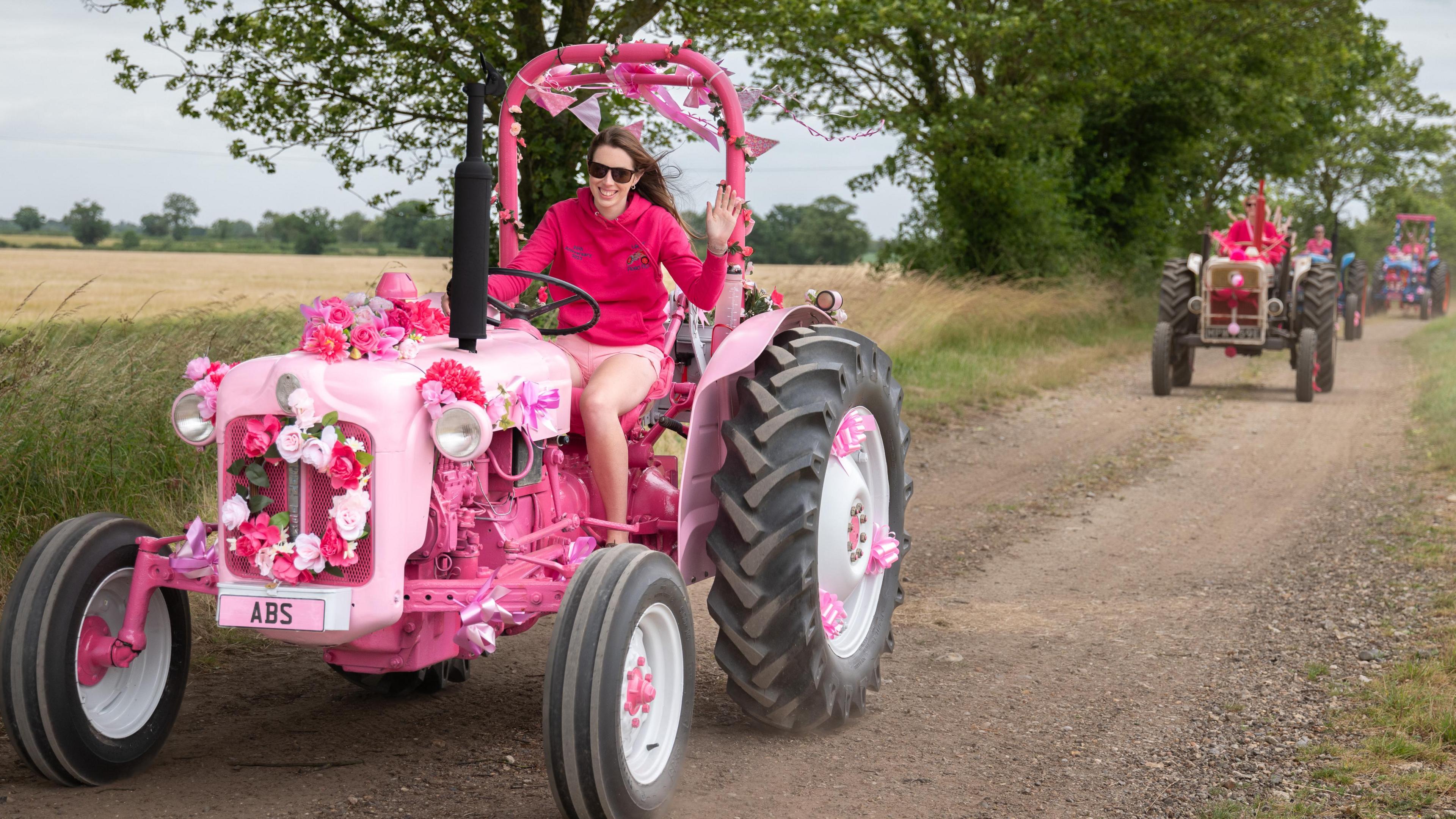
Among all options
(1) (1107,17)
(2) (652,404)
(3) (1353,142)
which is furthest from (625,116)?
(3) (1353,142)

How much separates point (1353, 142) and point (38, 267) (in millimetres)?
36583

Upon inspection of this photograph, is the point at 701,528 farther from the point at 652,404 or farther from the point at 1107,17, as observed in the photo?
the point at 1107,17

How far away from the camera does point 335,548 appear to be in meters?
3.14

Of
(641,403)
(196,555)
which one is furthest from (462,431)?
(641,403)

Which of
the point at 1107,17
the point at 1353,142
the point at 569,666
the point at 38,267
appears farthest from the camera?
the point at 1353,142

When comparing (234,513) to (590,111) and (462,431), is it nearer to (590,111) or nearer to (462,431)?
(462,431)

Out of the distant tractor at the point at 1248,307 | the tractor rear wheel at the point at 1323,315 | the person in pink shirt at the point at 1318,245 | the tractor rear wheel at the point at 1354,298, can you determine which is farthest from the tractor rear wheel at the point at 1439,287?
the tractor rear wheel at the point at 1323,315

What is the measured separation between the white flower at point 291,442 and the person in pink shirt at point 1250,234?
12971 millimetres

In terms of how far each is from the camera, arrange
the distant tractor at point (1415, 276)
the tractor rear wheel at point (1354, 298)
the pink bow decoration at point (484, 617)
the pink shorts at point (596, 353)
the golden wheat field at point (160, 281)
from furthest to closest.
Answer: the distant tractor at point (1415, 276) → the tractor rear wheel at point (1354, 298) → the golden wheat field at point (160, 281) → the pink shorts at point (596, 353) → the pink bow decoration at point (484, 617)

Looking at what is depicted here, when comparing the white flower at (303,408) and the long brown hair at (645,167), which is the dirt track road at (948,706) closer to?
the white flower at (303,408)

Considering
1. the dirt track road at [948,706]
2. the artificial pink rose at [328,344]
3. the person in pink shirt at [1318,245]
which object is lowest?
the dirt track road at [948,706]

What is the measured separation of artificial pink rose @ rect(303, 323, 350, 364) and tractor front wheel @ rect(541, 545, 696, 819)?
79 cm

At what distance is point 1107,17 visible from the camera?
18500 mm

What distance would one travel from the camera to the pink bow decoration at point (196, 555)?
3.35 m
